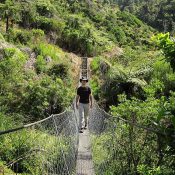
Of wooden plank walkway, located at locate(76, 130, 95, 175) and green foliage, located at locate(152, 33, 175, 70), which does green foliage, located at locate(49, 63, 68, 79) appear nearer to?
wooden plank walkway, located at locate(76, 130, 95, 175)

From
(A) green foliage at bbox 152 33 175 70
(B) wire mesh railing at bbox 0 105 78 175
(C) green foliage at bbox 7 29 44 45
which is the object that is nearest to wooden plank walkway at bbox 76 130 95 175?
(B) wire mesh railing at bbox 0 105 78 175

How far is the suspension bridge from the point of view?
4094mm

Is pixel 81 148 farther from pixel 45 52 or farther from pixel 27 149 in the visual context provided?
pixel 45 52

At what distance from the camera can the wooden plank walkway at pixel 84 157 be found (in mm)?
4830

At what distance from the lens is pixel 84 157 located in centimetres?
532

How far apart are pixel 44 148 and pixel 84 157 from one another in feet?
1.90

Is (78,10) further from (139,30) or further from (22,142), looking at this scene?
(22,142)

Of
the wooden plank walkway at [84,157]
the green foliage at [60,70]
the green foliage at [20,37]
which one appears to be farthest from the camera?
the green foliage at [20,37]

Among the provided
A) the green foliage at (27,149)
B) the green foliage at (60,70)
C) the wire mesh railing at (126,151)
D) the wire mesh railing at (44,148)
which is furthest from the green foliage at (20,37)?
the wire mesh railing at (126,151)

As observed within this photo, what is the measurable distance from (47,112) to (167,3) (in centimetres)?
3182

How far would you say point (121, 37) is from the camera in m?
25.4

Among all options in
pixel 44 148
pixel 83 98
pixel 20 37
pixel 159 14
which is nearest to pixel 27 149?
pixel 44 148

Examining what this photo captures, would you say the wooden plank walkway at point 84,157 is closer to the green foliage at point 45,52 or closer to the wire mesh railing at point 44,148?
the wire mesh railing at point 44,148

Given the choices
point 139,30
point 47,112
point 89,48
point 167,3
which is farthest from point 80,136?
point 167,3
